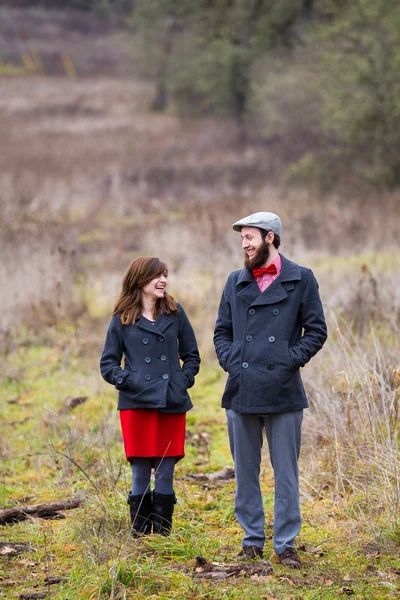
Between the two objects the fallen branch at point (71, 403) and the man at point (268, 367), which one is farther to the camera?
the fallen branch at point (71, 403)

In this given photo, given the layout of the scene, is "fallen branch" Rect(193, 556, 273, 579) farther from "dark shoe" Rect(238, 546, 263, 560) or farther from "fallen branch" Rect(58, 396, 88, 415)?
"fallen branch" Rect(58, 396, 88, 415)

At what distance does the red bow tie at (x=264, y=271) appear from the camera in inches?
183

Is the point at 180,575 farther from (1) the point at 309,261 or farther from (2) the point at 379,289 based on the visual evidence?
(1) the point at 309,261

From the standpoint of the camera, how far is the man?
450 centimetres

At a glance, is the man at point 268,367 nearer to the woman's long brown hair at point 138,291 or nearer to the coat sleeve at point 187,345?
the coat sleeve at point 187,345

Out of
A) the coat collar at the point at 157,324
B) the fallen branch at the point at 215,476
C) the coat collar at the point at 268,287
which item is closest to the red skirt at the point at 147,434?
the coat collar at the point at 157,324

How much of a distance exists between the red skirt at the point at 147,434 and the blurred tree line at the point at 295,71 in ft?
51.1

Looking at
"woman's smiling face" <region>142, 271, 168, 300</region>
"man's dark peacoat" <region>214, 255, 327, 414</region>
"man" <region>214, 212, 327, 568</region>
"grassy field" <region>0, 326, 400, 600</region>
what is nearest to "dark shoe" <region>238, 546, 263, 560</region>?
"man" <region>214, 212, 327, 568</region>


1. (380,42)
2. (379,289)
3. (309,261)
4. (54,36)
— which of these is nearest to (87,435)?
(379,289)

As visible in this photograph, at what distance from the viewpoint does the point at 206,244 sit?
1512 cm

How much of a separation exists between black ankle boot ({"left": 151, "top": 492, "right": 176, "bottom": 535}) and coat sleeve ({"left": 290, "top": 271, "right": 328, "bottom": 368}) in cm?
113

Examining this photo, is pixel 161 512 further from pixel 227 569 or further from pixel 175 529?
pixel 227 569

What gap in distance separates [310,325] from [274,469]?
813 millimetres

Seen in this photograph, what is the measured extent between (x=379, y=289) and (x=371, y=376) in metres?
4.42
